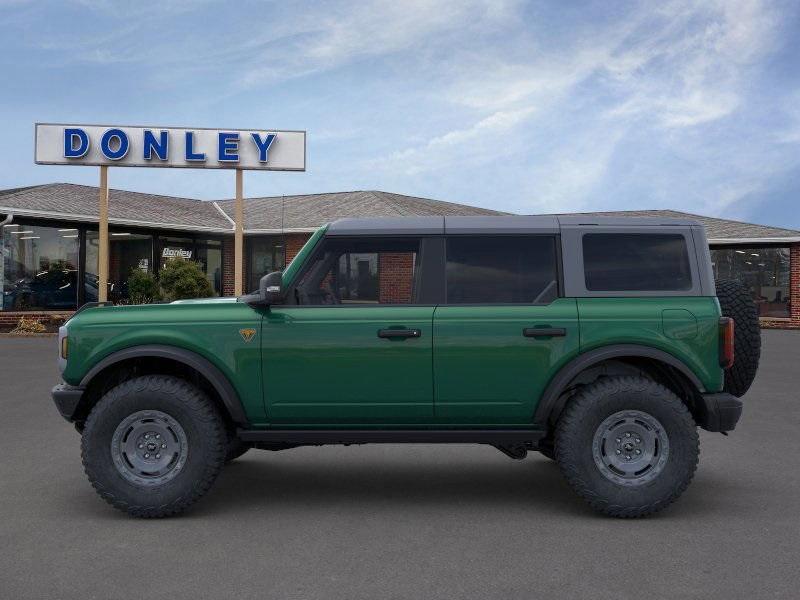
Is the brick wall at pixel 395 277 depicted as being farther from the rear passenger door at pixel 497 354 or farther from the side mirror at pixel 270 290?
the side mirror at pixel 270 290

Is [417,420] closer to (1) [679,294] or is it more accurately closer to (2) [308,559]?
(2) [308,559]

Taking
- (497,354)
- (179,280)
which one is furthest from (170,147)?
(497,354)

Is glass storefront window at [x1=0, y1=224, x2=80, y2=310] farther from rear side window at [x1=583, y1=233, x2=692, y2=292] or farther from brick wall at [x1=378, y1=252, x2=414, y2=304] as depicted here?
rear side window at [x1=583, y1=233, x2=692, y2=292]

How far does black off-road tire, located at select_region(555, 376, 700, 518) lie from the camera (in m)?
5.64

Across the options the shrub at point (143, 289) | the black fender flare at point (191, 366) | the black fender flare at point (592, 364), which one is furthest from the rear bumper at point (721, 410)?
the shrub at point (143, 289)

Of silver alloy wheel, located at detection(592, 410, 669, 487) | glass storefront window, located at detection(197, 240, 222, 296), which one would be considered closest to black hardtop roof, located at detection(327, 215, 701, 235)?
silver alloy wheel, located at detection(592, 410, 669, 487)

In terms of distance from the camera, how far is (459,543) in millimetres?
5102

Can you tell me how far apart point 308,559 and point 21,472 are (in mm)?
3485

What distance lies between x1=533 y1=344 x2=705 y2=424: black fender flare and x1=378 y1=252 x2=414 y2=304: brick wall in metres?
1.13

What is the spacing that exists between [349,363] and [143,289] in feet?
72.5

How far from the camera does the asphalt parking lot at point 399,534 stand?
14.3 ft

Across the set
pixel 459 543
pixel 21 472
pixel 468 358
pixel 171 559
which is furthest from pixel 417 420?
pixel 21 472

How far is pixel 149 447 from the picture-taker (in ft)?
19.0

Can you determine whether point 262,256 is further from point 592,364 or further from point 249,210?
point 592,364
